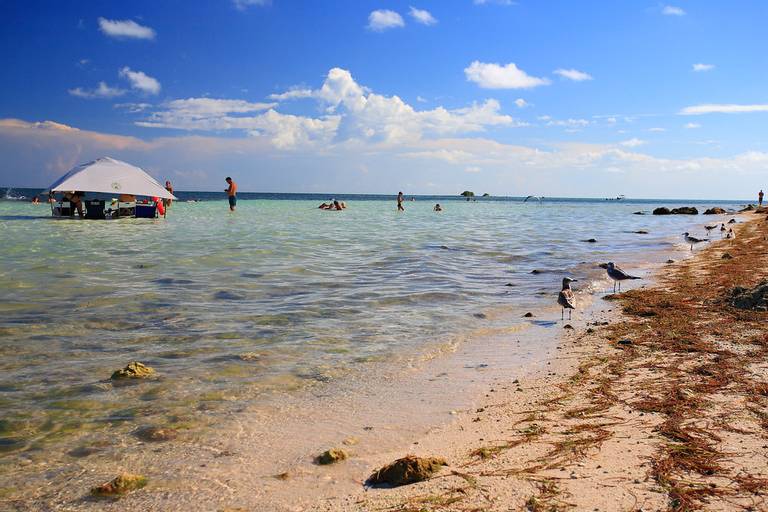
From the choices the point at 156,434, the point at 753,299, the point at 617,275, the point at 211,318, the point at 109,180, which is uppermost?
the point at 109,180

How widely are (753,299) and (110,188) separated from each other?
2827 centimetres

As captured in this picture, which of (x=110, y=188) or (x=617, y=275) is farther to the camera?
(x=110, y=188)

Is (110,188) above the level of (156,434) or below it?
above

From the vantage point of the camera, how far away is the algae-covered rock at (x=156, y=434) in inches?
163

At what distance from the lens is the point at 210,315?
8.31 meters

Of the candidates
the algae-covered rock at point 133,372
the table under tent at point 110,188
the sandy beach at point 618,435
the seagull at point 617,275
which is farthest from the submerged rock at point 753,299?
the table under tent at point 110,188

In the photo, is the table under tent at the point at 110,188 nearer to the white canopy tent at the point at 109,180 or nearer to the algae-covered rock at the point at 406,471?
the white canopy tent at the point at 109,180

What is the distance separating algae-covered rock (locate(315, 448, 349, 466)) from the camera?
373 centimetres

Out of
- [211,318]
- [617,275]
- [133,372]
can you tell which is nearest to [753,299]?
[617,275]

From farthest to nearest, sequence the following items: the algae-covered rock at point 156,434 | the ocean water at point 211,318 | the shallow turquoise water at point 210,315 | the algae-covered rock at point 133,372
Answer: the algae-covered rock at point 133,372
the shallow turquoise water at point 210,315
the ocean water at point 211,318
the algae-covered rock at point 156,434

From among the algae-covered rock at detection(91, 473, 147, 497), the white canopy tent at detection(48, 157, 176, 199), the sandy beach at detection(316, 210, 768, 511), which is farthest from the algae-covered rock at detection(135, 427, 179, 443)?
the white canopy tent at detection(48, 157, 176, 199)

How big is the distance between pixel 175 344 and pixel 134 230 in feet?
64.2

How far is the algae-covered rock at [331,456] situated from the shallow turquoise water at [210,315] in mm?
1392

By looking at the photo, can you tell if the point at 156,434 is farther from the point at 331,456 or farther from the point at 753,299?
the point at 753,299
